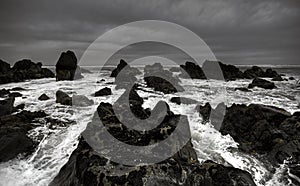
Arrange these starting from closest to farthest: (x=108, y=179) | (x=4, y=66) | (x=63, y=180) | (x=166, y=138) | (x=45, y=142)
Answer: (x=108, y=179), (x=63, y=180), (x=166, y=138), (x=45, y=142), (x=4, y=66)

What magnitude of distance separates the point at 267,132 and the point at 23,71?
38.5 metres

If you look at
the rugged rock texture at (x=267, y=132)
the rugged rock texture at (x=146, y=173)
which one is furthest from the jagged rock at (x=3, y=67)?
the rugged rock texture at (x=267, y=132)

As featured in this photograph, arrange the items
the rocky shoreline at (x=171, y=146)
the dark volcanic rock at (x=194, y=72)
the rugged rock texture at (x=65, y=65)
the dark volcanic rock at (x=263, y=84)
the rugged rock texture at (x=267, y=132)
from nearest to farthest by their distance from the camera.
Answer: the rocky shoreline at (x=171, y=146), the rugged rock texture at (x=267, y=132), the dark volcanic rock at (x=263, y=84), the rugged rock texture at (x=65, y=65), the dark volcanic rock at (x=194, y=72)

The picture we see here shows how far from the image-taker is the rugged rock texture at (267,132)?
6.75 meters

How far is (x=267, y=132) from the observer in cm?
780

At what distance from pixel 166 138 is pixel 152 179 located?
171cm

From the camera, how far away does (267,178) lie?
5781mm

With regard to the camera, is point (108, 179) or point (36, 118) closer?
point (108, 179)

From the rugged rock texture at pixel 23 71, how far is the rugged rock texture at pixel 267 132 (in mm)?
30454

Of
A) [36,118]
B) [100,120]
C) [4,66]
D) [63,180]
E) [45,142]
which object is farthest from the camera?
[4,66]

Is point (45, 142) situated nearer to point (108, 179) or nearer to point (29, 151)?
point (29, 151)

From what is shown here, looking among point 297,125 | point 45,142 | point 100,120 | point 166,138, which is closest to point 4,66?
point 45,142

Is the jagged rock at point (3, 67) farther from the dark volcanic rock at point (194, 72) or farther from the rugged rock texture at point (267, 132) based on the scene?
the rugged rock texture at point (267, 132)

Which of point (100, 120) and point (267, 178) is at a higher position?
point (100, 120)
